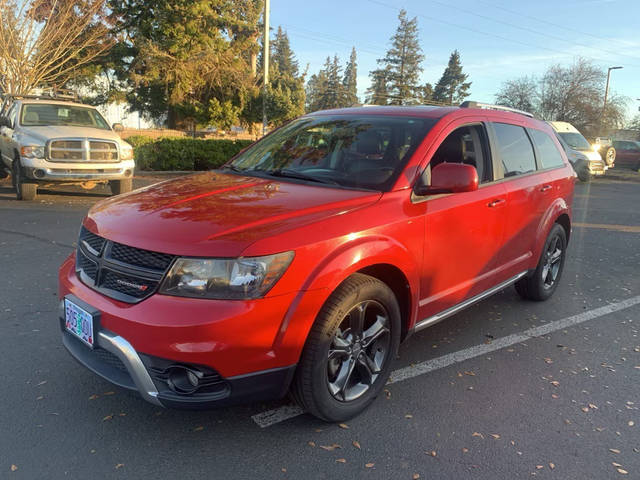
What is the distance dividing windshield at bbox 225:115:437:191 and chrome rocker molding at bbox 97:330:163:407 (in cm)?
157

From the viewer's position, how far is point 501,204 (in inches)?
158

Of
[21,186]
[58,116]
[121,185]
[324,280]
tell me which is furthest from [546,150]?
[58,116]

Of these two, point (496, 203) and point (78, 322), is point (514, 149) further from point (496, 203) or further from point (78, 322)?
point (78, 322)

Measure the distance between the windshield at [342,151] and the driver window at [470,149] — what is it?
0.24m

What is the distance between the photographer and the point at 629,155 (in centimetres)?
2822

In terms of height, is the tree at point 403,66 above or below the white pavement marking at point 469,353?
above

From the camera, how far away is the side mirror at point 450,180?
3213 millimetres

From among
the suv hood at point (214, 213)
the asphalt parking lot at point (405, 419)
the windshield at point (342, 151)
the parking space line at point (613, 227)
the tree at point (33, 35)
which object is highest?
the tree at point (33, 35)

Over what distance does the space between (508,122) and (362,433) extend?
292cm

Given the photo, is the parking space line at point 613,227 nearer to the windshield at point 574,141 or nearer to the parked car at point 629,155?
the windshield at point 574,141

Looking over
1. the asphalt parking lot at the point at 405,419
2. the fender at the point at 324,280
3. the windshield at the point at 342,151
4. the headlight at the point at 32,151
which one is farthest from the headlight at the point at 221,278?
the headlight at the point at 32,151

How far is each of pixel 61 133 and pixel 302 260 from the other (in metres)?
8.84

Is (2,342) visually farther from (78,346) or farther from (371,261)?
(371,261)

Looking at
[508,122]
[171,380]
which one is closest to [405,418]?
[171,380]
